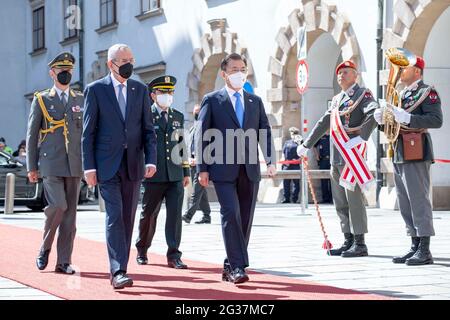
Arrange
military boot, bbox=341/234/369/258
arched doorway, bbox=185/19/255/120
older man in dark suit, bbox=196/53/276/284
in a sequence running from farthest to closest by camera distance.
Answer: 1. arched doorway, bbox=185/19/255/120
2. military boot, bbox=341/234/369/258
3. older man in dark suit, bbox=196/53/276/284

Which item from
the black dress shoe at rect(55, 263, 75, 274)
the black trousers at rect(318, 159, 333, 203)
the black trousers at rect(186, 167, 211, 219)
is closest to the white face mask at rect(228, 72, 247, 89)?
the black dress shoe at rect(55, 263, 75, 274)

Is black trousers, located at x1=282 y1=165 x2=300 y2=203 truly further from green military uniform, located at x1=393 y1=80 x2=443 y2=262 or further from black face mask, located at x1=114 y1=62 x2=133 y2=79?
black face mask, located at x1=114 y1=62 x2=133 y2=79

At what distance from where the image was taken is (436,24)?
19.3 metres

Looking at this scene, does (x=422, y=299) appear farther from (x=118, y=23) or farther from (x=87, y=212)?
(x=118, y=23)

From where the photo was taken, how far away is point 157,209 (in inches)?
421

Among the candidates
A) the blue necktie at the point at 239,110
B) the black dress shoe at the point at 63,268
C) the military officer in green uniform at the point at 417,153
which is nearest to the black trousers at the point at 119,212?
the blue necktie at the point at 239,110

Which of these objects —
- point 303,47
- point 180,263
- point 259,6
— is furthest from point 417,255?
point 259,6

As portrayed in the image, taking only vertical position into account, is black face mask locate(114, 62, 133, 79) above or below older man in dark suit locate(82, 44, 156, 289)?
above

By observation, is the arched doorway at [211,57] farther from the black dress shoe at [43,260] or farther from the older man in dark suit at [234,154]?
the older man in dark suit at [234,154]

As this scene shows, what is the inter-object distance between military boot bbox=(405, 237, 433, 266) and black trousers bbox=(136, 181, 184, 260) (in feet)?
7.27

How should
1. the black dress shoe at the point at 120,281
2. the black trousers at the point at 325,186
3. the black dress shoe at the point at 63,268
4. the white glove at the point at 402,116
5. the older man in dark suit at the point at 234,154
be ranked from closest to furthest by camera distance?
the black dress shoe at the point at 120,281, the older man in dark suit at the point at 234,154, the black dress shoe at the point at 63,268, the white glove at the point at 402,116, the black trousers at the point at 325,186

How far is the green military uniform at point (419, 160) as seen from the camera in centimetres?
1005

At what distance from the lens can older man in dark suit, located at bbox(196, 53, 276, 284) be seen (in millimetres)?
8672

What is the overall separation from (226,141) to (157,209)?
210 centimetres
